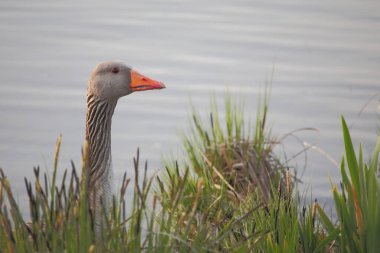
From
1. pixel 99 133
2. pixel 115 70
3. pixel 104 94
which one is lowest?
pixel 99 133

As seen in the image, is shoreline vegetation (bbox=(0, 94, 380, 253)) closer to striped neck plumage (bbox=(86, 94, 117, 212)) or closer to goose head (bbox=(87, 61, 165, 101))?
A: striped neck plumage (bbox=(86, 94, 117, 212))

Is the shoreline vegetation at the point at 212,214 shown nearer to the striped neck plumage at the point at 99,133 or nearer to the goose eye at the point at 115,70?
the striped neck plumage at the point at 99,133

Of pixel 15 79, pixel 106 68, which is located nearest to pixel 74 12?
pixel 15 79

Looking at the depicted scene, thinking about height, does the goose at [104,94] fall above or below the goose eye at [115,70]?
below

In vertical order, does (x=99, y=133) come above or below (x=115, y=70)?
below

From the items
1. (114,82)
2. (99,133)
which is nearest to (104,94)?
(114,82)

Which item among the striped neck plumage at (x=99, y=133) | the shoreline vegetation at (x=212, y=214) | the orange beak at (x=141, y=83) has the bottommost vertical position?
the shoreline vegetation at (x=212, y=214)

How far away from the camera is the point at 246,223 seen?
5.48 meters

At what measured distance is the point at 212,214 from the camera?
6547mm

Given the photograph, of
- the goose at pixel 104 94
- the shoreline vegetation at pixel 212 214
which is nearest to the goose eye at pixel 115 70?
the goose at pixel 104 94

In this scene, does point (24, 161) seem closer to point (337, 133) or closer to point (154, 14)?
point (337, 133)

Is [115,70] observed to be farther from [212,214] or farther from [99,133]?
[212,214]

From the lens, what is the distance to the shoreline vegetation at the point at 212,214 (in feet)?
13.7

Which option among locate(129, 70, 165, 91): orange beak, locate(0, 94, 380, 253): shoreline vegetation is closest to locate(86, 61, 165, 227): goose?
locate(129, 70, 165, 91): orange beak
